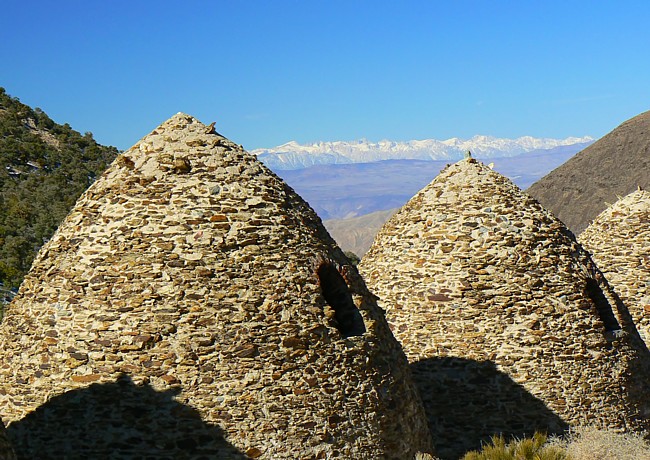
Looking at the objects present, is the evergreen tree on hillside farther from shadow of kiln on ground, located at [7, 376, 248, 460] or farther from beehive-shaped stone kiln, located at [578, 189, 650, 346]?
shadow of kiln on ground, located at [7, 376, 248, 460]

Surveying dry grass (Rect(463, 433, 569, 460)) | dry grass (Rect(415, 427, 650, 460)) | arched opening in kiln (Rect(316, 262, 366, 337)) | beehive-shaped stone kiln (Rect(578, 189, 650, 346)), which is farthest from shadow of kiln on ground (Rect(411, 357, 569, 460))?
beehive-shaped stone kiln (Rect(578, 189, 650, 346))

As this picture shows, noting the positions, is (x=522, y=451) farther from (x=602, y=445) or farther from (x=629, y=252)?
(x=629, y=252)

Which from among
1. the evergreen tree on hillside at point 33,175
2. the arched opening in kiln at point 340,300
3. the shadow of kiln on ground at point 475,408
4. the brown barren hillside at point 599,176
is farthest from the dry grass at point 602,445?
the brown barren hillside at point 599,176

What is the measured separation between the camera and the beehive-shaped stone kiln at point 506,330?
13773 millimetres

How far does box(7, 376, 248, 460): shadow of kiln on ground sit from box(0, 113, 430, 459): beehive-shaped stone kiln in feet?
0.06

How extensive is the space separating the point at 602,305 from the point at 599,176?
93.4 metres

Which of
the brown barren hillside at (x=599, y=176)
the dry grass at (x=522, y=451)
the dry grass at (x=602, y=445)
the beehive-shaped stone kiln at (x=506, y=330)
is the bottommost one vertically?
the dry grass at (x=602, y=445)

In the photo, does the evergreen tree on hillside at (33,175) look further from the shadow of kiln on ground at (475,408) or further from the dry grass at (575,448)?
the dry grass at (575,448)

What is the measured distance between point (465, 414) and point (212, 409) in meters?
6.07

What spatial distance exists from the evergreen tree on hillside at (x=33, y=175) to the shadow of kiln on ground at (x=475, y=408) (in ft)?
74.4

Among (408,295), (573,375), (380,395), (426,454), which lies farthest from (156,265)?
(573,375)

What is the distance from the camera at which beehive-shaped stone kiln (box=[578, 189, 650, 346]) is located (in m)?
18.5

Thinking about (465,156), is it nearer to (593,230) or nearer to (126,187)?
(593,230)

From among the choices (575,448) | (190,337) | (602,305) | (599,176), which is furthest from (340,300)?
(599,176)
